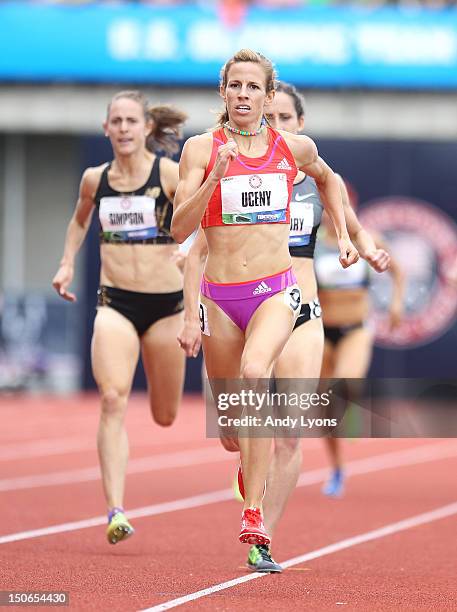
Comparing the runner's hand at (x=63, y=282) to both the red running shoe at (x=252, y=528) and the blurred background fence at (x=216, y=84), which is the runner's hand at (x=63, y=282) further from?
the blurred background fence at (x=216, y=84)

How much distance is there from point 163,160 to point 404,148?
1429 centimetres

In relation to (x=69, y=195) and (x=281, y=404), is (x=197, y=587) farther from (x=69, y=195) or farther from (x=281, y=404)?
(x=69, y=195)

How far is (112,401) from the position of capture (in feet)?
26.4

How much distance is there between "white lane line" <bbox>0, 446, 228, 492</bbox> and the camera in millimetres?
11672

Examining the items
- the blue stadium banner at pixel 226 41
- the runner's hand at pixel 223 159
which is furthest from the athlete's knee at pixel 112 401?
the blue stadium banner at pixel 226 41

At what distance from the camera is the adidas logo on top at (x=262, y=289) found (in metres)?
6.80

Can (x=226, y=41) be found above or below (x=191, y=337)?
below

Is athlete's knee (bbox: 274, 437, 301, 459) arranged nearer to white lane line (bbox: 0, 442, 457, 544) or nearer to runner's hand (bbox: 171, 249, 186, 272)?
runner's hand (bbox: 171, 249, 186, 272)

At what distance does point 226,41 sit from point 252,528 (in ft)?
60.4

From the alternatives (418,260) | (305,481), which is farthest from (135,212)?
(418,260)

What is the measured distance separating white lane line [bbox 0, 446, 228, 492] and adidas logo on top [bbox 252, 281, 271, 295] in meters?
4.73

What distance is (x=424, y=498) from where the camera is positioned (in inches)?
445

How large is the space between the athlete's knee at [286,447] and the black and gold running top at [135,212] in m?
1.70

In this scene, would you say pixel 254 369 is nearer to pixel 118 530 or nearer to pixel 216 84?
pixel 118 530
